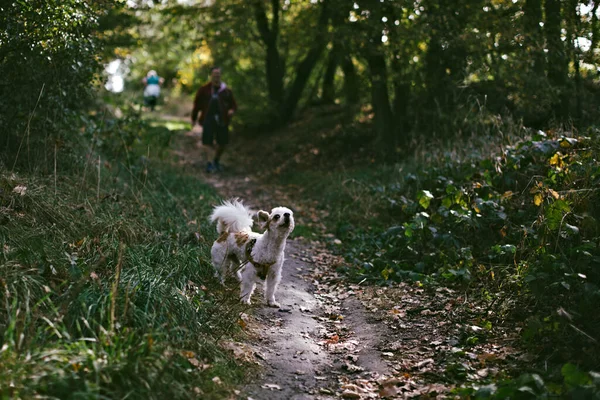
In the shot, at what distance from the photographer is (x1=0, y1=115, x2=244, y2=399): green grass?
12.5ft

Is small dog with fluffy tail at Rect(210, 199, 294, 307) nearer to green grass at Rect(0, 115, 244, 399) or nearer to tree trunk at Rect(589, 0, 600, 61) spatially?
green grass at Rect(0, 115, 244, 399)

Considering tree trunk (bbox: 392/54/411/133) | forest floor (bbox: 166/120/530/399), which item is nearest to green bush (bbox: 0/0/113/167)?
forest floor (bbox: 166/120/530/399)

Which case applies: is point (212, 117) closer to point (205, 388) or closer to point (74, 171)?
point (74, 171)

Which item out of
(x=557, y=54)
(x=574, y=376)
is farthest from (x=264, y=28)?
(x=574, y=376)

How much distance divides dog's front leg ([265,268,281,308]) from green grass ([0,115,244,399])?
56cm

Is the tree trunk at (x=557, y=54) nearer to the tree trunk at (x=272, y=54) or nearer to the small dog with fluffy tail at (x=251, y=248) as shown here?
the small dog with fluffy tail at (x=251, y=248)

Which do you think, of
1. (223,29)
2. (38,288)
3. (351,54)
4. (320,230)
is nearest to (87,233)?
(38,288)

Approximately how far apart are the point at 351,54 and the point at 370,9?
2.00 meters

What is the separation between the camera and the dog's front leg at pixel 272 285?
6.42 m

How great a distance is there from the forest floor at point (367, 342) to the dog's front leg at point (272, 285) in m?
0.10

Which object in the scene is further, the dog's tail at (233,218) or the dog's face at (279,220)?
the dog's tail at (233,218)

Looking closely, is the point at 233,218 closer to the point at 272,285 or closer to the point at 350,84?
the point at 272,285

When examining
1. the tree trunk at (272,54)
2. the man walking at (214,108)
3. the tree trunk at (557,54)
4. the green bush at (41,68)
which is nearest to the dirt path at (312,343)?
the green bush at (41,68)

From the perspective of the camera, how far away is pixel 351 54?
1496 cm
